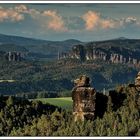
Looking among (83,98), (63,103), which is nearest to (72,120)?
(83,98)

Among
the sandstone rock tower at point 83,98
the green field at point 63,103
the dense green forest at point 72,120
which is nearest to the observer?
the dense green forest at point 72,120

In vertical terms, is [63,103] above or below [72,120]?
below

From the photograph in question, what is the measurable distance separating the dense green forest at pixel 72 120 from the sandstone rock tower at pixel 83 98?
2.33 ft

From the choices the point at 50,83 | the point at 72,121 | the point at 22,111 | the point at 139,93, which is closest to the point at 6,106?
the point at 22,111

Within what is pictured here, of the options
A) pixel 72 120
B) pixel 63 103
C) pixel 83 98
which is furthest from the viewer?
pixel 63 103

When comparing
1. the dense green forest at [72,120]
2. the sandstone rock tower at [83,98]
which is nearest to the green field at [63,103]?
the dense green forest at [72,120]

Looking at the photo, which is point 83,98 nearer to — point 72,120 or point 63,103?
point 72,120

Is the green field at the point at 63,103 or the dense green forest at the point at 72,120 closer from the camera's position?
the dense green forest at the point at 72,120

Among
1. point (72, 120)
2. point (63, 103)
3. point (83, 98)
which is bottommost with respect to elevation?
point (63, 103)

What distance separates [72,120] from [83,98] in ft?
6.13

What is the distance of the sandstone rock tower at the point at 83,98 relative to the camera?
5358cm

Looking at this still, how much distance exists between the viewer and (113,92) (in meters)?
57.9

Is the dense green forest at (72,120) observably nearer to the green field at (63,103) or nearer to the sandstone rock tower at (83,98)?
the sandstone rock tower at (83,98)

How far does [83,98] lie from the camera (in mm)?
53781
